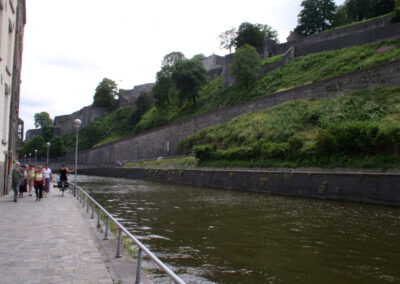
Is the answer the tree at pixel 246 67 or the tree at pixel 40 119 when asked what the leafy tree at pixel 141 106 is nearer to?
the tree at pixel 246 67

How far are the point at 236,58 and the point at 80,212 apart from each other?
45.9 meters

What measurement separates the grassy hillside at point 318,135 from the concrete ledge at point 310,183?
1190mm

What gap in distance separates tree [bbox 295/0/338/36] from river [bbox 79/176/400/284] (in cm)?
5527

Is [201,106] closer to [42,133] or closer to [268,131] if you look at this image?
[268,131]

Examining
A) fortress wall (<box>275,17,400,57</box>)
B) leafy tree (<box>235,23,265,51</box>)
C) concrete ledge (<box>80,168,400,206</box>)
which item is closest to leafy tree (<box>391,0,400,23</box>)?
fortress wall (<box>275,17,400,57</box>)

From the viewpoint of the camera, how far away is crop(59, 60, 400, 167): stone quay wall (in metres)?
27.7

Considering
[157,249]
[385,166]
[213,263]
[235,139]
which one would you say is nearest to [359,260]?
[213,263]

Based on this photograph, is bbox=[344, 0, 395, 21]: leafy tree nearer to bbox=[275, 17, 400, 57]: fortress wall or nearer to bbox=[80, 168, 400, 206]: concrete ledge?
bbox=[275, 17, 400, 57]: fortress wall

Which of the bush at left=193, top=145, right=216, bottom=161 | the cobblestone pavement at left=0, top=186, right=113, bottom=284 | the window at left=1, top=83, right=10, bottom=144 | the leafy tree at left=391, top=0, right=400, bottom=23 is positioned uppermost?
the leafy tree at left=391, top=0, right=400, bottom=23

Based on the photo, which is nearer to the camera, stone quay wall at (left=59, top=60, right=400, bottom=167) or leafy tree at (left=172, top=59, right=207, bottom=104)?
stone quay wall at (left=59, top=60, right=400, bottom=167)

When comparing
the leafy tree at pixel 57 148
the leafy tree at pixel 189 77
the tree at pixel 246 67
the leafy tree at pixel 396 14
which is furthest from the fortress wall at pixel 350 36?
the leafy tree at pixel 57 148

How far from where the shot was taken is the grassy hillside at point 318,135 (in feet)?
64.2

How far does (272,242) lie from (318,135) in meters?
14.7

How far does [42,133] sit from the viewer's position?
111375mm
